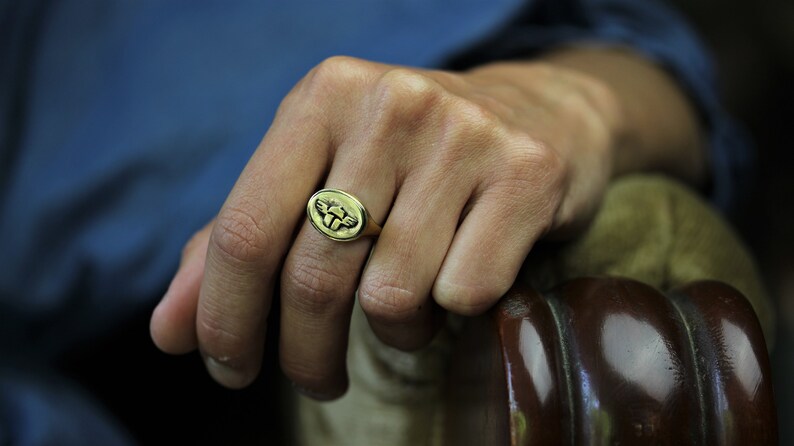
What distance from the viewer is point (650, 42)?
1021 millimetres

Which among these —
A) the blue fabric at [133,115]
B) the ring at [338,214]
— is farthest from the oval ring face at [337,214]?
the blue fabric at [133,115]

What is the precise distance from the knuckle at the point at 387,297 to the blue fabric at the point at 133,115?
36cm

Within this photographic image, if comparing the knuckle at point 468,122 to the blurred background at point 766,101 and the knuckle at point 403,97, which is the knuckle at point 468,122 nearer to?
the knuckle at point 403,97

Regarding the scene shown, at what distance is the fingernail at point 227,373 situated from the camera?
59cm

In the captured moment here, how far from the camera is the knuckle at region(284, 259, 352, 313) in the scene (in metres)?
0.52

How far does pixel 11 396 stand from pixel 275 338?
0.30 meters

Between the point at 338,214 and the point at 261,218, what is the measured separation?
5cm

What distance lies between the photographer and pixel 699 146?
1024 mm

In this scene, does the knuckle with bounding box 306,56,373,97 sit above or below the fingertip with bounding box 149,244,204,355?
above

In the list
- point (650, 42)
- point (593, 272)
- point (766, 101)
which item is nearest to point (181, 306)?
point (593, 272)

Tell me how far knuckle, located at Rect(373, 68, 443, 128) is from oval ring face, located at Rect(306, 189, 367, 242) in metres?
0.06

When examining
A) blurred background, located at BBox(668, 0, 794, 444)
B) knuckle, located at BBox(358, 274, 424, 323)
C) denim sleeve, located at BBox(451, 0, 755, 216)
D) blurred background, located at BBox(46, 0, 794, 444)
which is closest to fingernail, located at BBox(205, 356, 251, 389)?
knuckle, located at BBox(358, 274, 424, 323)

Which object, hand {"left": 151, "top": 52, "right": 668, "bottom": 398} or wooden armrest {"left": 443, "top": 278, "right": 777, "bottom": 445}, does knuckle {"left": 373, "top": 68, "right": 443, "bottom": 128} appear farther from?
wooden armrest {"left": 443, "top": 278, "right": 777, "bottom": 445}

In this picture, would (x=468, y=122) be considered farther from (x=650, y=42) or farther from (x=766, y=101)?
(x=766, y=101)
